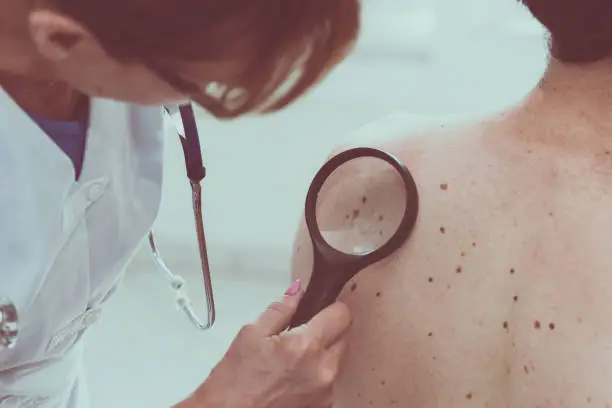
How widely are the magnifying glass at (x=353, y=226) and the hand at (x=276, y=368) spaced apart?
0.8 inches

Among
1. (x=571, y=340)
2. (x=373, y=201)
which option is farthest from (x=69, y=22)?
(x=571, y=340)

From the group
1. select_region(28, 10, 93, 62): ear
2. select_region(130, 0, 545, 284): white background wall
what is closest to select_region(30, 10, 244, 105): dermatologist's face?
select_region(28, 10, 93, 62): ear

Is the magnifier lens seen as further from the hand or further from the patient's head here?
the patient's head

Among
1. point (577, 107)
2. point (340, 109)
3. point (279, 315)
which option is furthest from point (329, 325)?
point (340, 109)

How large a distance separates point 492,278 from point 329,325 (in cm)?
13

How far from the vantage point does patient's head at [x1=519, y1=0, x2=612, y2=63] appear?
0.61m

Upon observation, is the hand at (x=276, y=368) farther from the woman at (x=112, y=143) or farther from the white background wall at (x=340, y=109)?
the white background wall at (x=340, y=109)

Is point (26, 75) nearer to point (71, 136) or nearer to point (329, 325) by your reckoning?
point (71, 136)

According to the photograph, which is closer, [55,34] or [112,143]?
[55,34]

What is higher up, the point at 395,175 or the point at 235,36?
the point at 235,36

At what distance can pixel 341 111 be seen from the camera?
1.64m

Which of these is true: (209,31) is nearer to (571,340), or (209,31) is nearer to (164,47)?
(164,47)

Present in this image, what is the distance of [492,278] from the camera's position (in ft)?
2.15

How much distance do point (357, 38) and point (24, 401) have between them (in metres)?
0.59
